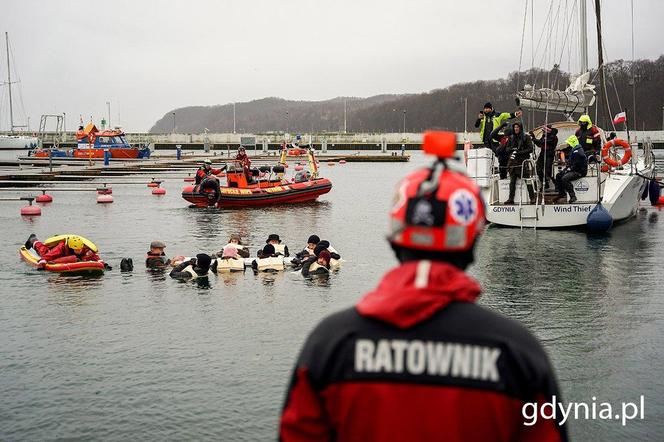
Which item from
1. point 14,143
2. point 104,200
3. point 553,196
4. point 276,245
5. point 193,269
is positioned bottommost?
point 193,269

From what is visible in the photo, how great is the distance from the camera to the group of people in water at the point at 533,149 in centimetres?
2242

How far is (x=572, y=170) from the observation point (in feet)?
74.6

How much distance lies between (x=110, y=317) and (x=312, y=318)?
3.33 m

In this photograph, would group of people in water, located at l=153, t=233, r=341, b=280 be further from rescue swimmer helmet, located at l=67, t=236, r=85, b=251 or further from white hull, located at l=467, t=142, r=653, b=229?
white hull, located at l=467, t=142, r=653, b=229

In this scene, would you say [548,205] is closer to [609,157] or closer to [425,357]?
[609,157]

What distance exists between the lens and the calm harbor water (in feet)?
27.8

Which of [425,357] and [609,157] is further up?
[609,157]

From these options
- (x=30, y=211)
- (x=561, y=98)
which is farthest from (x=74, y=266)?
(x=561, y=98)

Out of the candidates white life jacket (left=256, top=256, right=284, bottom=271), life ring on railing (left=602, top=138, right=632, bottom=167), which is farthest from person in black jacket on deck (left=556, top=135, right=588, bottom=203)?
white life jacket (left=256, top=256, right=284, bottom=271)

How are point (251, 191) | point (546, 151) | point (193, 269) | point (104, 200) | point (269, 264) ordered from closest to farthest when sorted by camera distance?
point (193, 269) < point (269, 264) < point (546, 151) < point (251, 191) < point (104, 200)

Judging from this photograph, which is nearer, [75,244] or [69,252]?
[75,244]

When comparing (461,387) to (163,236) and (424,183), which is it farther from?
(163,236)

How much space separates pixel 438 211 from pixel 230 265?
1448 centimetres

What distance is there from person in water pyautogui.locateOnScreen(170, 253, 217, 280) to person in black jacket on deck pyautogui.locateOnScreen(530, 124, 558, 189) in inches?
395
